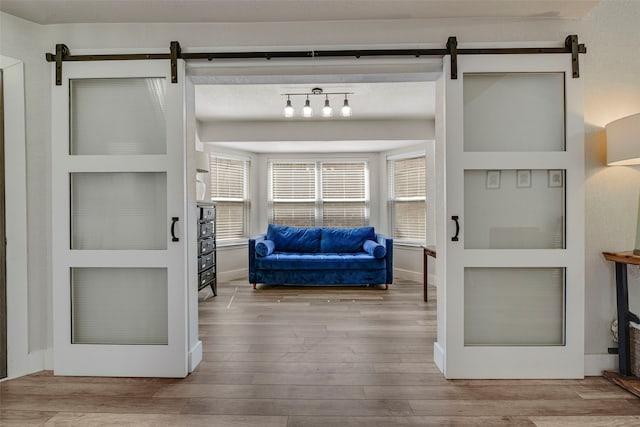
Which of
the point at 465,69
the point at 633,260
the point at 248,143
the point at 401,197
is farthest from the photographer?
the point at 401,197

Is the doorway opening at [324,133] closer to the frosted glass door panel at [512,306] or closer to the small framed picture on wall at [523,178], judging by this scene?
the small framed picture on wall at [523,178]

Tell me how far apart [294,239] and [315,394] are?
3.49 meters

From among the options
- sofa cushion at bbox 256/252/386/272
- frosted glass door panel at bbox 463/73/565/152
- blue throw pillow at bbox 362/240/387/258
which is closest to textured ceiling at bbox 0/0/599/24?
frosted glass door panel at bbox 463/73/565/152

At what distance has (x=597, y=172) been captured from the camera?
2.25m

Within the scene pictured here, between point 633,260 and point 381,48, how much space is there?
6.54 feet

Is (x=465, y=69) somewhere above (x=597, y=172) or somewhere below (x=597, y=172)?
above

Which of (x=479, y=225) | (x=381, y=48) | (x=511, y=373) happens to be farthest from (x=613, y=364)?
(x=381, y=48)

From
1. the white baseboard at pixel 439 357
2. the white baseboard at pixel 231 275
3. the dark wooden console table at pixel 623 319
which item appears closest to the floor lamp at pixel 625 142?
the dark wooden console table at pixel 623 319

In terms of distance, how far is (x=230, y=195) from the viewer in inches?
221

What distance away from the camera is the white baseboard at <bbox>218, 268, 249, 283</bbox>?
5297mm

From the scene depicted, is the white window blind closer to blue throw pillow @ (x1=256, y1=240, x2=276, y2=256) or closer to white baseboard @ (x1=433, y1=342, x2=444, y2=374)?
blue throw pillow @ (x1=256, y1=240, x2=276, y2=256)

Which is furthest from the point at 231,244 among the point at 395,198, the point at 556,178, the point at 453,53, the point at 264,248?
the point at 556,178

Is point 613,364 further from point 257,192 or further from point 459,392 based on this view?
point 257,192

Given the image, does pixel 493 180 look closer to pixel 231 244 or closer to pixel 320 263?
pixel 320 263
